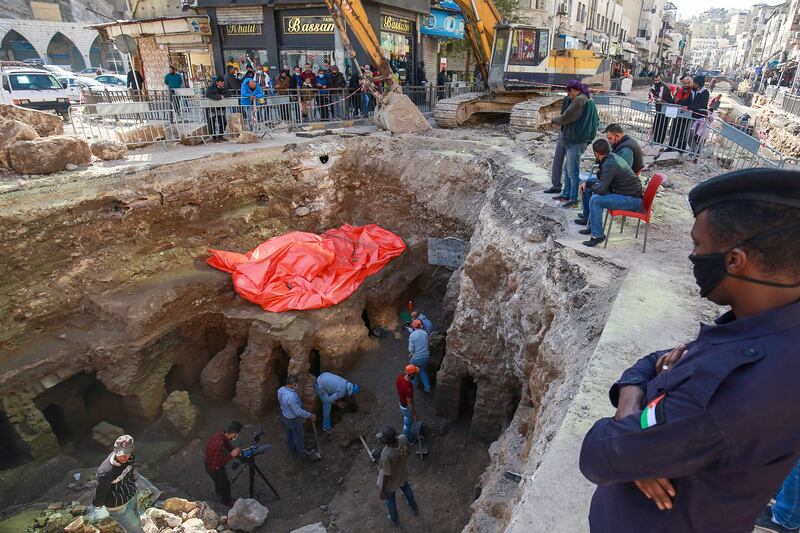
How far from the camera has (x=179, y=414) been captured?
8.52 meters

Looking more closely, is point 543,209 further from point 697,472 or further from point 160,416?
point 160,416

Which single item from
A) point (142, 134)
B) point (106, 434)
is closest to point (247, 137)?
point (142, 134)

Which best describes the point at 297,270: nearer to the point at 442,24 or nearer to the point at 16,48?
the point at 442,24

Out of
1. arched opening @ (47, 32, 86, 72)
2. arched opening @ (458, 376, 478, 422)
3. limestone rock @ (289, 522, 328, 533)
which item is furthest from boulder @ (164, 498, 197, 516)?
arched opening @ (47, 32, 86, 72)

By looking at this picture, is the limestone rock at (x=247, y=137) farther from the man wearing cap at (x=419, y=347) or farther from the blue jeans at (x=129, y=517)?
the blue jeans at (x=129, y=517)

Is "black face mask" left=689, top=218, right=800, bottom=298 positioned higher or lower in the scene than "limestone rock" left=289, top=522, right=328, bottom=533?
higher

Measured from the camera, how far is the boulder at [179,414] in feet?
27.9

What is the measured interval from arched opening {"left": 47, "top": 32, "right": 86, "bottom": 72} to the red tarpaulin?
4237cm

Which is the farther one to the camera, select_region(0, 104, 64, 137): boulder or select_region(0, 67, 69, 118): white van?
select_region(0, 67, 69, 118): white van

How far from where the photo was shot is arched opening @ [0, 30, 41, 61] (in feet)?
119

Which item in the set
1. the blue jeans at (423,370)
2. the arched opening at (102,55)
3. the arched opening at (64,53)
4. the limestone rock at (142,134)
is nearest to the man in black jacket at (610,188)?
the blue jeans at (423,370)

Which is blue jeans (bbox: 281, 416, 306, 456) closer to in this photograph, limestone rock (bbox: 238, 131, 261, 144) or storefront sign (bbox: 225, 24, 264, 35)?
limestone rock (bbox: 238, 131, 261, 144)

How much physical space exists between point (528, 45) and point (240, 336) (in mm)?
11546

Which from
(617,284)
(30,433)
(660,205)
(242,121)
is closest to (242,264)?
(30,433)
